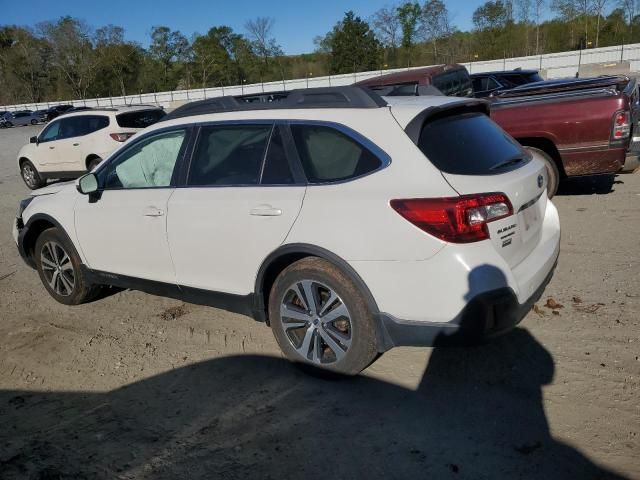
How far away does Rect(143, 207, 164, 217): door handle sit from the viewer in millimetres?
4027

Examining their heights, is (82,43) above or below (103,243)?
above

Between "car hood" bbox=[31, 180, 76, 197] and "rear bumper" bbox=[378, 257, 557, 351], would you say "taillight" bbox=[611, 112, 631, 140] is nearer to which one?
"rear bumper" bbox=[378, 257, 557, 351]

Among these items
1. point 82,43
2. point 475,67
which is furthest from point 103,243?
point 82,43

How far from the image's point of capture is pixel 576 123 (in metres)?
6.74

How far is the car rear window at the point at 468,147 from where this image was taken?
10.3 feet

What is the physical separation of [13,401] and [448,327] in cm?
284

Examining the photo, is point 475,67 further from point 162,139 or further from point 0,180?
point 162,139

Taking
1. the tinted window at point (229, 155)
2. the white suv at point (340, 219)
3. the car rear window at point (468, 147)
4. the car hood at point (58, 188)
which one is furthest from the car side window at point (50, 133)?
the car rear window at point (468, 147)

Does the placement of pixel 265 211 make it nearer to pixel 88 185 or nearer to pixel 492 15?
pixel 88 185

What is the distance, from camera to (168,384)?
365cm

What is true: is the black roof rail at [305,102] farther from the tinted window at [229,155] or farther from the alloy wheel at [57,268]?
the alloy wheel at [57,268]

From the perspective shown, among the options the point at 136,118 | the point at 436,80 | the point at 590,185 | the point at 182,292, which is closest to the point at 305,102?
the point at 182,292

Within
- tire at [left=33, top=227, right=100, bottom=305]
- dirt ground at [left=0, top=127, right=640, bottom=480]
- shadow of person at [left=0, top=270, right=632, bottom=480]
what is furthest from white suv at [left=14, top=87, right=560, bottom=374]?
tire at [left=33, top=227, right=100, bottom=305]

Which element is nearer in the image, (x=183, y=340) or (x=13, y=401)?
(x=13, y=401)
